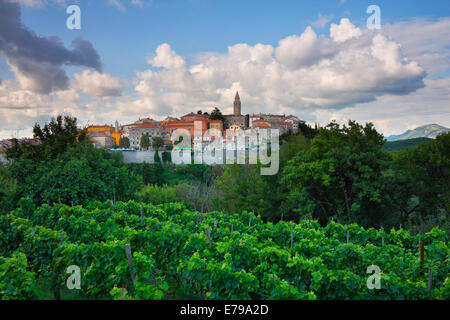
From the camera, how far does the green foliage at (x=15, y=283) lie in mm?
3969

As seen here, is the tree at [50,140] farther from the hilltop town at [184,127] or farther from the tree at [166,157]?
the hilltop town at [184,127]

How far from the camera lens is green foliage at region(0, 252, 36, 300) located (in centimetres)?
397

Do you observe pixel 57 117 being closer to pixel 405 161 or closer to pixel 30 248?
pixel 30 248

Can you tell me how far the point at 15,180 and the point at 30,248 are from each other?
5475 mm

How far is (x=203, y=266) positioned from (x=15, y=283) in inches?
106

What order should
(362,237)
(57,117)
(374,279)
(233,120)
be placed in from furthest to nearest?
(233,120), (57,117), (362,237), (374,279)

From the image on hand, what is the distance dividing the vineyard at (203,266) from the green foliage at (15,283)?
0.5 inches

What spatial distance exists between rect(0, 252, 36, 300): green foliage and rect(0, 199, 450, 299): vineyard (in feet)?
0.04

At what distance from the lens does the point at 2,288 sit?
4.02 m

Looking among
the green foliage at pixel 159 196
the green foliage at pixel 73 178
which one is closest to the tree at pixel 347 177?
the green foliage at pixel 73 178

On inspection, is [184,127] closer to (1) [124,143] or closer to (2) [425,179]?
(1) [124,143]

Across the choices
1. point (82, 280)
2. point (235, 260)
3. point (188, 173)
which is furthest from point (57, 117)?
point (188, 173)

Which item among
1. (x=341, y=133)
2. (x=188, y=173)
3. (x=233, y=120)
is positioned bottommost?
(x=188, y=173)
